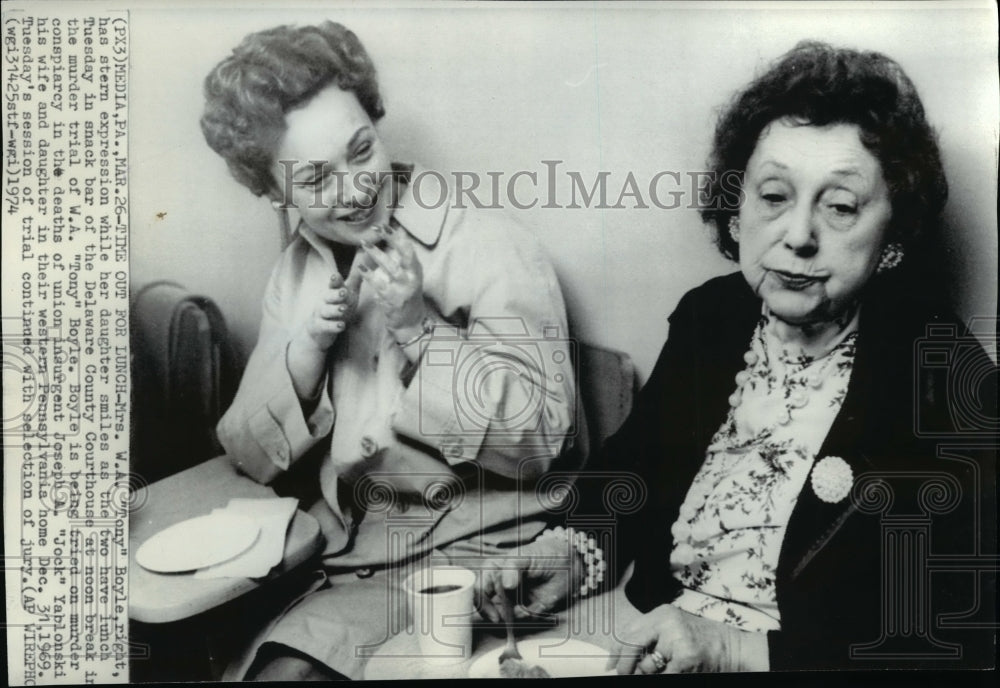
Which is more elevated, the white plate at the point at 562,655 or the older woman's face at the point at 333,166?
the older woman's face at the point at 333,166

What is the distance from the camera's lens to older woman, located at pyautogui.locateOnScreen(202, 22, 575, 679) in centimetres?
169

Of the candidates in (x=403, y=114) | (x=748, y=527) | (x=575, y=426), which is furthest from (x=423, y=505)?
(x=403, y=114)

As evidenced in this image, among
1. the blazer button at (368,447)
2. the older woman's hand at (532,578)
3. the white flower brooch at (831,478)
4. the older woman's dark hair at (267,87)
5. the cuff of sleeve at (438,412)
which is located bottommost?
the older woman's hand at (532,578)

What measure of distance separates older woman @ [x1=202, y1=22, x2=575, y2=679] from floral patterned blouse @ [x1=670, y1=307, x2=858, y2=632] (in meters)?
0.30

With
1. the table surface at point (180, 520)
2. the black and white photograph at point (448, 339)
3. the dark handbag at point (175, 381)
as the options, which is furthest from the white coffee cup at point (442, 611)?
the dark handbag at point (175, 381)

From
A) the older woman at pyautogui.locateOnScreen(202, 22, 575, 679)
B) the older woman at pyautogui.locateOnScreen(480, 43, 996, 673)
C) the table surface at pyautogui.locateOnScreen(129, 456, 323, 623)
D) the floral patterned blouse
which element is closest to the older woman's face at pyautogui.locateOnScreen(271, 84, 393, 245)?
the older woman at pyautogui.locateOnScreen(202, 22, 575, 679)

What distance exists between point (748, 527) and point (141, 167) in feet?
4.31

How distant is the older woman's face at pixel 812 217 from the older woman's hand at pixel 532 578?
0.62 m

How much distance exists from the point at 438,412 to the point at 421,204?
1.28 feet

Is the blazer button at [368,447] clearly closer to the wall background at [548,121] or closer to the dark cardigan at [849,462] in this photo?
the wall background at [548,121]

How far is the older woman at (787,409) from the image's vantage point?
1702 millimetres

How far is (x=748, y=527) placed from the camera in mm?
1707

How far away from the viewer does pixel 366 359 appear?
1699 millimetres

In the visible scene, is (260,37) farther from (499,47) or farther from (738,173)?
(738,173)
